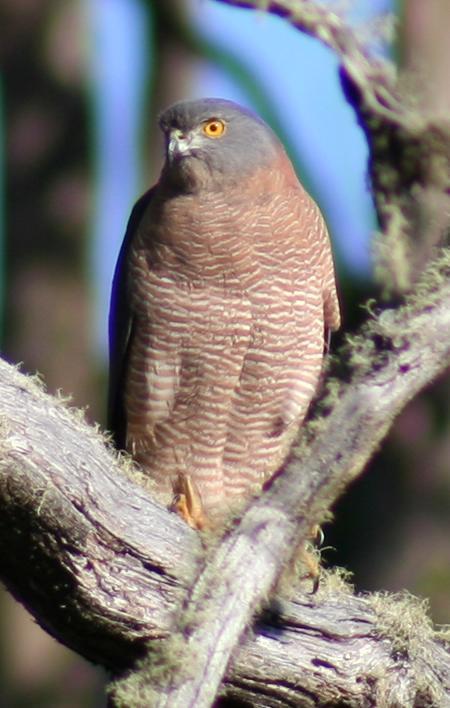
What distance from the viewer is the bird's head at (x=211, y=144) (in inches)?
219

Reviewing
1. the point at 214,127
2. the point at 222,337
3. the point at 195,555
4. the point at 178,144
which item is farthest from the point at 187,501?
the point at 214,127

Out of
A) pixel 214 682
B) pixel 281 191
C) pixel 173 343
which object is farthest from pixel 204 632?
pixel 281 191

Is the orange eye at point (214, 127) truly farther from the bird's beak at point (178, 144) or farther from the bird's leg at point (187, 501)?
the bird's leg at point (187, 501)

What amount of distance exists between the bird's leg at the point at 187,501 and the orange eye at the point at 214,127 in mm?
1324

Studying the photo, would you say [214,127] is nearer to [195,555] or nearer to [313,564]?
[313,564]

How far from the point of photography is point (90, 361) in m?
9.60

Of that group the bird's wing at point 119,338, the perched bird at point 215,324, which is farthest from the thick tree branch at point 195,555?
the bird's wing at point 119,338

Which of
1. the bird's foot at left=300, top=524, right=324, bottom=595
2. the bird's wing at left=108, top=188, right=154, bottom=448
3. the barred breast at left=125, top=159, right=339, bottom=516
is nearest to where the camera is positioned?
the bird's foot at left=300, top=524, right=324, bottom=595

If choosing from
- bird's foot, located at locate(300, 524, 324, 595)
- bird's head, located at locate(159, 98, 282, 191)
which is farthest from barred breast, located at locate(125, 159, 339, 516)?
bird's foot, located at locate(300, 524, 324, 595)

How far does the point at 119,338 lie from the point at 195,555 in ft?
4.69

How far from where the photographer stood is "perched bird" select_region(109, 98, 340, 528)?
5.29m

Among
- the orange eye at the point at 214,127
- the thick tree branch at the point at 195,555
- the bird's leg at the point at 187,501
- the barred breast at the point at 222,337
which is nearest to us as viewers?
the thick tree branch at the point at 195,555

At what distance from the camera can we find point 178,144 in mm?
5602

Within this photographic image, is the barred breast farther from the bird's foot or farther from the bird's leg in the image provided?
the bird's foot
